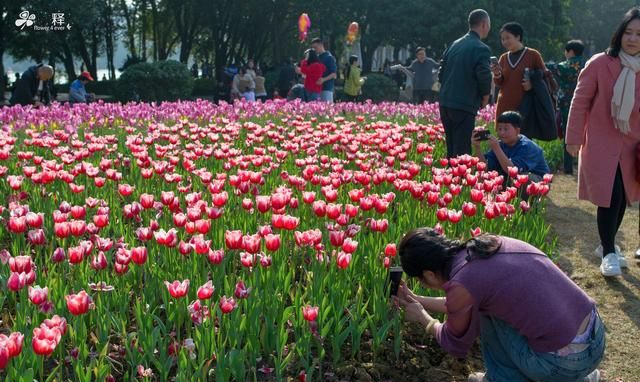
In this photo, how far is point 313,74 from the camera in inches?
530

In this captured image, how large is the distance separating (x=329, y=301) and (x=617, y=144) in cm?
272

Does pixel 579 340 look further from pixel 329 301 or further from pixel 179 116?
pixel 179 116

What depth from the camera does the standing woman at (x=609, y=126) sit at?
193 inches

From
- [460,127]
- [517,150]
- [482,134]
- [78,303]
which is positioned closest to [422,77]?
[460,127]

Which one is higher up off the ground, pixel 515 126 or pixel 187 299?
pixel 515 126

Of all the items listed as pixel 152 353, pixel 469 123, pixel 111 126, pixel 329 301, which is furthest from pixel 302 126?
pixel 152 353

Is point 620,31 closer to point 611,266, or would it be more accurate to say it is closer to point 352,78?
point 611,266

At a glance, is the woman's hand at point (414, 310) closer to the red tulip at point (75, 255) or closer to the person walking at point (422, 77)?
the red tulip at point (75, 255)

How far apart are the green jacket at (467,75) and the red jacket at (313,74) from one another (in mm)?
6064

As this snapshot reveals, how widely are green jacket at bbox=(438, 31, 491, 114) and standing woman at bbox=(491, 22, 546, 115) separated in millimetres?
383

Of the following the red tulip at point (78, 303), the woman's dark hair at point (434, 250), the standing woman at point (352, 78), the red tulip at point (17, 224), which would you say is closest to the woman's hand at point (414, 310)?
the woman's dark hair at point (434, 250)

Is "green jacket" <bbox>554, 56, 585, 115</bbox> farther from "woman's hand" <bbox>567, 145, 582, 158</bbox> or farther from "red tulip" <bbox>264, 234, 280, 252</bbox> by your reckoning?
"red tulip" <bbox>264, 234, 280, 252</bbox>

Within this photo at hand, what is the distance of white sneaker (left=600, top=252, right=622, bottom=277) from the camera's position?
5258mm

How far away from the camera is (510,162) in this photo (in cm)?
632
